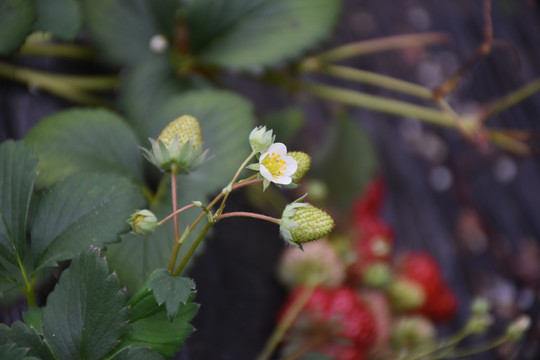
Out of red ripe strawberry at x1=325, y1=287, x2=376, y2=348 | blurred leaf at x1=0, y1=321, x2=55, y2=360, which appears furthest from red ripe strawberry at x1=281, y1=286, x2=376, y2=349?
blurred leaf at x1=0, y1=321, x2=55, y2=360

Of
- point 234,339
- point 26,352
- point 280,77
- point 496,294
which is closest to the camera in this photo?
point 26,352

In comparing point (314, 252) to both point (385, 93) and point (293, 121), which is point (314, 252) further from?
point (385, 93)

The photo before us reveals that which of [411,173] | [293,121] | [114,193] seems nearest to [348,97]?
[293,121]

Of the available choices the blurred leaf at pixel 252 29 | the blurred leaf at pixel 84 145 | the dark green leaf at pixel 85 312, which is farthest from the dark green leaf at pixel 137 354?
the blurred leaf at pixel 252 29

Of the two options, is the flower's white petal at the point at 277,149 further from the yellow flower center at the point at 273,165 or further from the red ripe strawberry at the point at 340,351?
the red ripe strawberry at the point at 340,351

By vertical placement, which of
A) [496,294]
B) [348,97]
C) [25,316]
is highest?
[348,97]

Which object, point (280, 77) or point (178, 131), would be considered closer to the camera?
point (178, 131)
